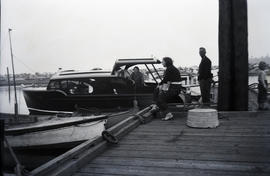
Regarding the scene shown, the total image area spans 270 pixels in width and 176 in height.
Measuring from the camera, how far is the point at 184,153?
12.5ft

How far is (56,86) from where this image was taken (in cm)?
1260

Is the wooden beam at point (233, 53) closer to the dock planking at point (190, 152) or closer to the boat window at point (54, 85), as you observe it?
the dock planking at point (190, 152)

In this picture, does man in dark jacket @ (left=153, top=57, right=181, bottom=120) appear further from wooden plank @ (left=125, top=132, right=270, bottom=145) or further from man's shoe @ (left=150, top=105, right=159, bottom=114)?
wooden plank @ (left=125, top=132, right=270, bottom=145)

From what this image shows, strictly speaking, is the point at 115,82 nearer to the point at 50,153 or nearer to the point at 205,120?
the point at 50,153

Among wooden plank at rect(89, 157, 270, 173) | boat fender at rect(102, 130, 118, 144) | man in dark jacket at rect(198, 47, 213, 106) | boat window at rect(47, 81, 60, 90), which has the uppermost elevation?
man in dark jacket at rect(198, 47, 213, 106)

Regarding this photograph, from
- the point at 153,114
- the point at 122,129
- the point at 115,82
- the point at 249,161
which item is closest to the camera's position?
the point at 249,161

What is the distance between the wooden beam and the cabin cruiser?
579cm

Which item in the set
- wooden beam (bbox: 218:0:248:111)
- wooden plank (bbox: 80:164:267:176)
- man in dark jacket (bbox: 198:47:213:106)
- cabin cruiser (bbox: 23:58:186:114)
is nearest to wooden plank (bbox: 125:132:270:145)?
wooden plank (bbox: 80:164:267:176)

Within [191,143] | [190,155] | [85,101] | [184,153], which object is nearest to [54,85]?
[85,101]

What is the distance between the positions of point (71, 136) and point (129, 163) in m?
4.52

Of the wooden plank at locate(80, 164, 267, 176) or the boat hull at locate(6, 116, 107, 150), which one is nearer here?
the wooden plank at locate(80, 164, 267, 176)

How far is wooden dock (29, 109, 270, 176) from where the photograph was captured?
325 centimetres

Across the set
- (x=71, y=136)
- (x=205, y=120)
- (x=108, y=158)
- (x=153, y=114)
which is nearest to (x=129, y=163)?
(x=108, y=158)

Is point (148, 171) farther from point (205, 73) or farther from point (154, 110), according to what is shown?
point (205, 73)
